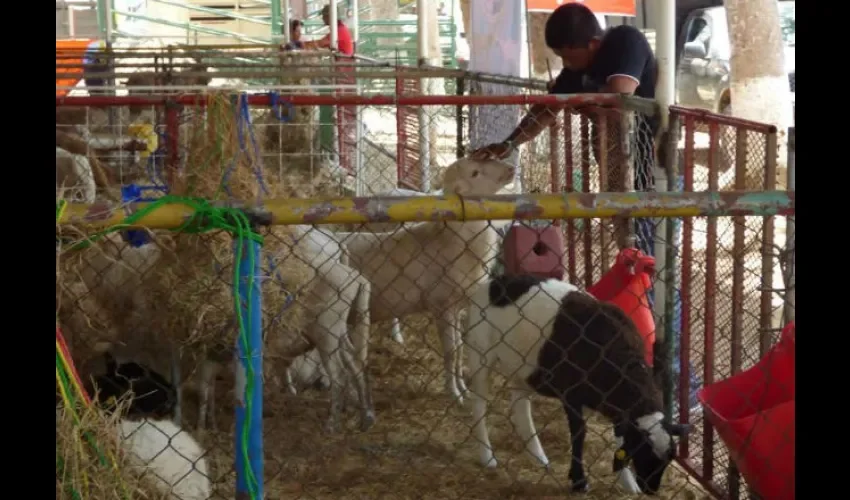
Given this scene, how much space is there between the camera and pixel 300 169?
9312 millimetres

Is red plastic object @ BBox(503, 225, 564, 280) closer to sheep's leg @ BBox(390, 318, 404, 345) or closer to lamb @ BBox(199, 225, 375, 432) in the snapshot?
lamb @ BBox(199, 225, 375, 432)

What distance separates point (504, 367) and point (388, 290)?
43.3 inches

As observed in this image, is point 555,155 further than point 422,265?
Yes

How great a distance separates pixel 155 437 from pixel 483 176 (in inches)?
108

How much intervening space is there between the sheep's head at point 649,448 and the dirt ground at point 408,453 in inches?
4.0

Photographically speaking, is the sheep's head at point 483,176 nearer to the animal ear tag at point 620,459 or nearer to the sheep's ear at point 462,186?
the sheep's ear at point 462,186

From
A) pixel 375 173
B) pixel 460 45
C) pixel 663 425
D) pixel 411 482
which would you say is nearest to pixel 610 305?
pixel 663 425

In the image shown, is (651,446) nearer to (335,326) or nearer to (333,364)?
(335,326)

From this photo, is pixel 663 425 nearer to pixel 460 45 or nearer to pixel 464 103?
pixel 464 103

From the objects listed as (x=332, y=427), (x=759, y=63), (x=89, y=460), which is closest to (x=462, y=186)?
(x=332, y=427)

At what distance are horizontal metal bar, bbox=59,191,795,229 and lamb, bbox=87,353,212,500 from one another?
1.45ft

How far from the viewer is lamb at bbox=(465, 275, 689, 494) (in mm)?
3967

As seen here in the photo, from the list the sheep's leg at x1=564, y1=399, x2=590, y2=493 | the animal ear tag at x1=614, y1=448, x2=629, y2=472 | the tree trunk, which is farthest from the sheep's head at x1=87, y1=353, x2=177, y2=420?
the tree trunk

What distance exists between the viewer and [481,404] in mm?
4668
